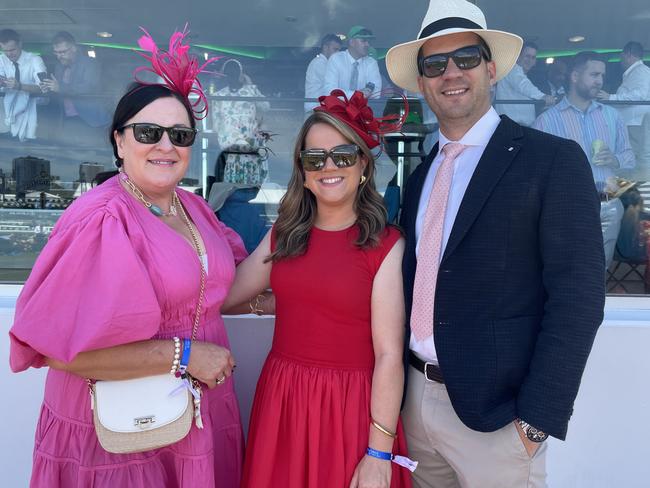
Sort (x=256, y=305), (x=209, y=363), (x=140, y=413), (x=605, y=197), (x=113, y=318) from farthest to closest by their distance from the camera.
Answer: (x=605, y=197) → (x=256, y=305) → (x=209, y=363) → (x=140, y=413) → (x=113, y=318)

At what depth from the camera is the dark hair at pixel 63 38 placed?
482 centimetres

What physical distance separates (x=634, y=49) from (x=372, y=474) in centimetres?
482

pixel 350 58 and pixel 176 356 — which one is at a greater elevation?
pixel 350 58

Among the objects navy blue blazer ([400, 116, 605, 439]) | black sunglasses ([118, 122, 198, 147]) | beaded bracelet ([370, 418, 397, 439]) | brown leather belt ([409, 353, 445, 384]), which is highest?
black sunglasses ([118, 122, 198, 147])

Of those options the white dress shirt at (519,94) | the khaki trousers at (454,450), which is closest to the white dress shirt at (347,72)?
the white dress shirt at (519,94)

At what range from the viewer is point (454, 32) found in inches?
72.1

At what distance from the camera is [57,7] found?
4.67 meters

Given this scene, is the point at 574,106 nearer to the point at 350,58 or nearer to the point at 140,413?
the point at 350,58

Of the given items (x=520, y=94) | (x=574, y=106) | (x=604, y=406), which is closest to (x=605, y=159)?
(x=574, y=106)

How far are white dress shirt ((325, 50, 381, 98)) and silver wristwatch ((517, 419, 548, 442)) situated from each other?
11.9ft

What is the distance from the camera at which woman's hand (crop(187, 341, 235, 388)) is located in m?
1.63

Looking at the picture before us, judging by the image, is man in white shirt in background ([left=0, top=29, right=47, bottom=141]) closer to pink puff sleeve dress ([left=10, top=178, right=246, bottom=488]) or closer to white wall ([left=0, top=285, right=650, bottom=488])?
white wall ([left=0, top=285, right=650, bottom=488])

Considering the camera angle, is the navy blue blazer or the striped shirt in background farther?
the striped shirt in background

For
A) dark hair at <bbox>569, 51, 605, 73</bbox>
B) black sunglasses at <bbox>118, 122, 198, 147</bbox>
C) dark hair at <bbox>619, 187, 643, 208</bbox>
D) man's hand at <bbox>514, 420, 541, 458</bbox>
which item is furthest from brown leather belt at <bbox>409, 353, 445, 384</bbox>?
dark hair at <bbox>569, 51, 605, 73</bbox>
